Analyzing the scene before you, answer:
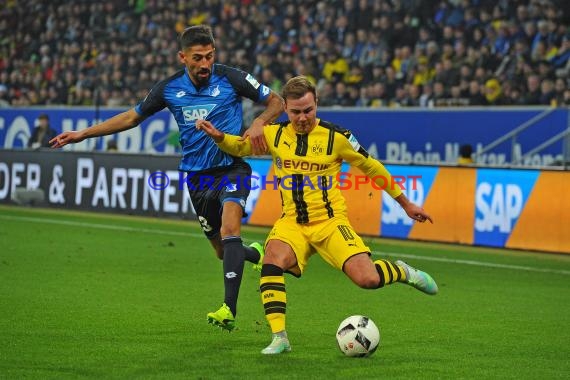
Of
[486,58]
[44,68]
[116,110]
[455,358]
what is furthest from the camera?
[44,68]

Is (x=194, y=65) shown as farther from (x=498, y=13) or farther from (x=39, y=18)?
(x=39, y=18)

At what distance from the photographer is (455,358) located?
23.2 ft

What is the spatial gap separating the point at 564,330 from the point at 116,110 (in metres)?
18.2

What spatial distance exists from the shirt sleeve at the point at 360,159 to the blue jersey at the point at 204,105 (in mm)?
1300

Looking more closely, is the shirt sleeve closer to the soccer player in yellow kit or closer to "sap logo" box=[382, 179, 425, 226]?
the soccer player in yellow kit

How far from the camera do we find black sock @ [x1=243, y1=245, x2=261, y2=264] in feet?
30.0

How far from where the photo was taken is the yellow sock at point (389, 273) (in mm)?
7307

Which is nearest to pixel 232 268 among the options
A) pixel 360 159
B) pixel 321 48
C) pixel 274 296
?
pixel 274 296

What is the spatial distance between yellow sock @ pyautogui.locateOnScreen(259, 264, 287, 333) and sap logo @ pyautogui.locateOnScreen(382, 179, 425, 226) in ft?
30.1

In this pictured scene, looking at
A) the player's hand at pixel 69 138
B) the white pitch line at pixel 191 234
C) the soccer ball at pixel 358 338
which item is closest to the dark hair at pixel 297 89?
the soccer ball at pixel 358 338

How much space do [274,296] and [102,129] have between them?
223 centimetres

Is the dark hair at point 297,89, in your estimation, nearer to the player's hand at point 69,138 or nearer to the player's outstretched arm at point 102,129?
the player's outstretched arm at point 102,129

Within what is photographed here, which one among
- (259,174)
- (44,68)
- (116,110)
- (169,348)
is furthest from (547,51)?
(44,68)

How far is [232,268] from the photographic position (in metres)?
7.73
